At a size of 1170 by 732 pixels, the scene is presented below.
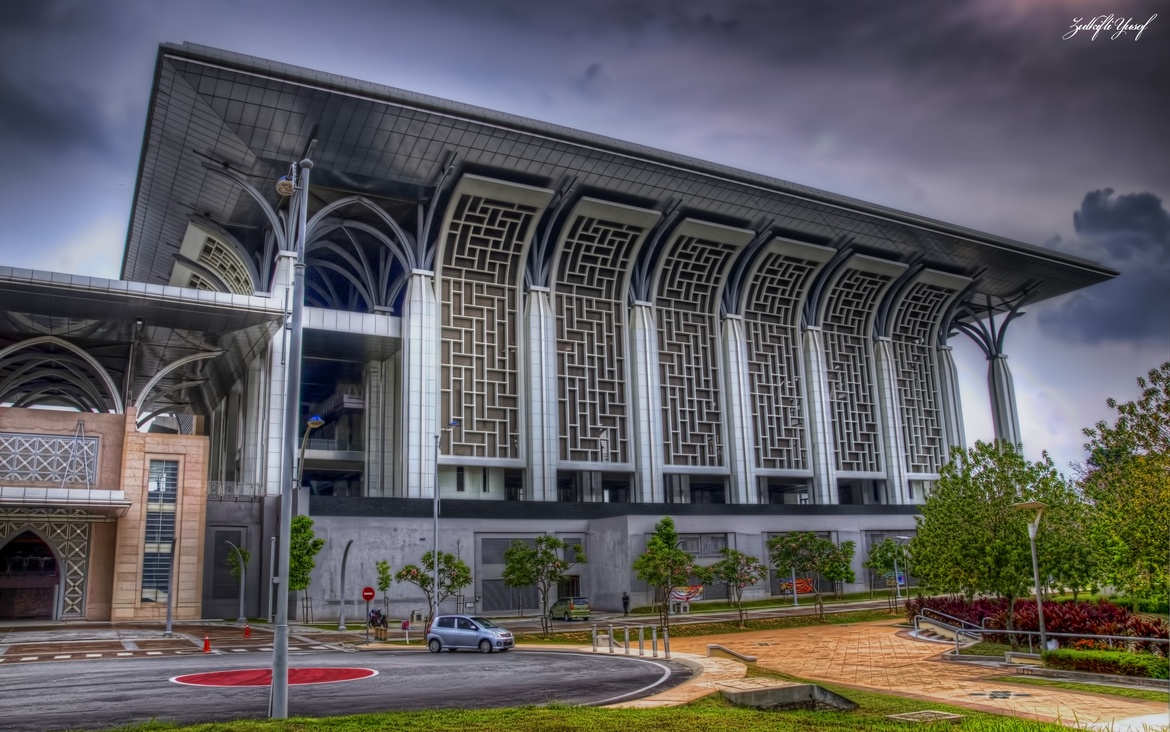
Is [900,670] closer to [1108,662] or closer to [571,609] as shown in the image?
[1108,662]

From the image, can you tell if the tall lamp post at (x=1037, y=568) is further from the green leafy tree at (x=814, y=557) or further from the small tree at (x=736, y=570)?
the green leafy tree at (x=814, y=557)

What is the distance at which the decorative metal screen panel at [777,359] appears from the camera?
237 ft

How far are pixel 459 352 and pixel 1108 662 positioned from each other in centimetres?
4597

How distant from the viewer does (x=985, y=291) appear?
84.2 metres

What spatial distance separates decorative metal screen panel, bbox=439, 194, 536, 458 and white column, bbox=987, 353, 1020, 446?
1988 inches

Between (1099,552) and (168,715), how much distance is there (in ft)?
82.1

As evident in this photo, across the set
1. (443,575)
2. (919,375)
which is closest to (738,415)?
(919,375)

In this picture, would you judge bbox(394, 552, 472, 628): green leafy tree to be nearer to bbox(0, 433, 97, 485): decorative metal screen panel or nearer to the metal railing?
the metal railing

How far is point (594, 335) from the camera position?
6556 cm

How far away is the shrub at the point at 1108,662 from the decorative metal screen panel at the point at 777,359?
1936 inches

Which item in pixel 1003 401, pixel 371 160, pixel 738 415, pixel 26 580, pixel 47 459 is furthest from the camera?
pixel 1003 401

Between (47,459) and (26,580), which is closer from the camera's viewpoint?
(47,459)

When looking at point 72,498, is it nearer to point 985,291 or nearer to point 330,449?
point 330,449

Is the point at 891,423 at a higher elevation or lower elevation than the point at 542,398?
lower
